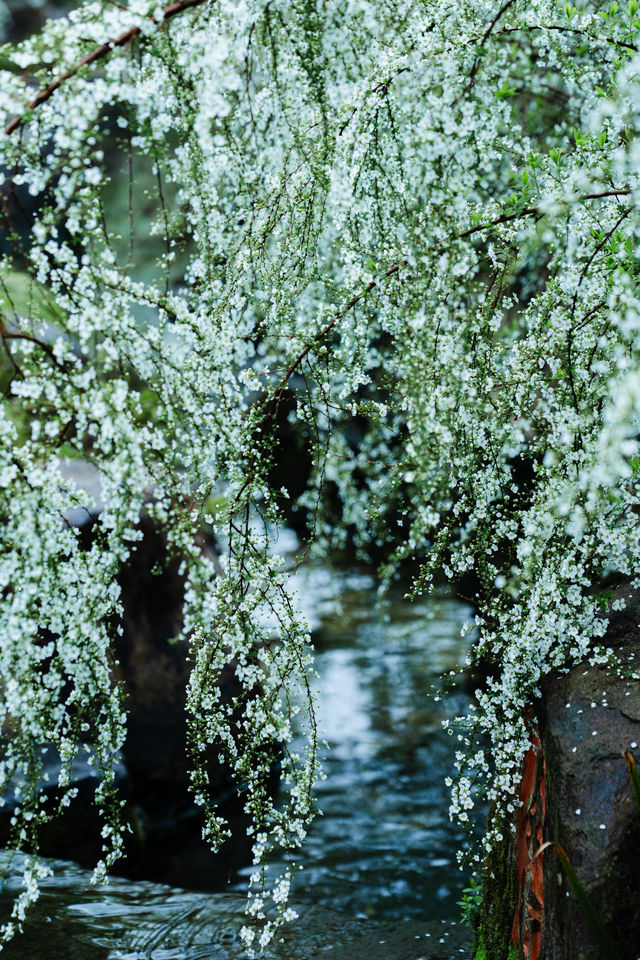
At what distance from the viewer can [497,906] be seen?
3.34 m

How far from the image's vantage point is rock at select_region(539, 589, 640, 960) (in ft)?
8.41

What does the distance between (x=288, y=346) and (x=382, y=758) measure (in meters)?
4.47

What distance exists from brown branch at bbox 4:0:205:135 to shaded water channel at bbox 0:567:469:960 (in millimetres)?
2403

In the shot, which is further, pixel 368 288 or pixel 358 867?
pixel 358 867

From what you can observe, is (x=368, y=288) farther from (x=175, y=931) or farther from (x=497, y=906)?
(x=175, y=931)

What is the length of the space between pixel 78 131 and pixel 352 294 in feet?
3.67

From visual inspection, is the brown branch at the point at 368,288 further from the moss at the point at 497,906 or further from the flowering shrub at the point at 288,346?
the moss at the point at 497,906

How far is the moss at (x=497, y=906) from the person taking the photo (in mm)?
3244

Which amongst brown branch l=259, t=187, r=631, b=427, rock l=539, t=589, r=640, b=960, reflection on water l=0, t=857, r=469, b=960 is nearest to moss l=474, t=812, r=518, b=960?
reflection on water l=0, t=857, r=469, b=960

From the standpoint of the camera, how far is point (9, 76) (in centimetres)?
241

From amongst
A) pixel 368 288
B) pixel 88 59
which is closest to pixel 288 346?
pixel 368 288

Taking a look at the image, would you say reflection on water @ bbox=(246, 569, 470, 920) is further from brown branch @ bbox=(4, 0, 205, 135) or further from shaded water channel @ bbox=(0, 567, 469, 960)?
brown branch @ bbox=(4, 0, 205, 135)

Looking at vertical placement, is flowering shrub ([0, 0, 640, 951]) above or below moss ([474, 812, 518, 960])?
above

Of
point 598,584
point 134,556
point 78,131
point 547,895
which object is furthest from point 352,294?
point 134,556
